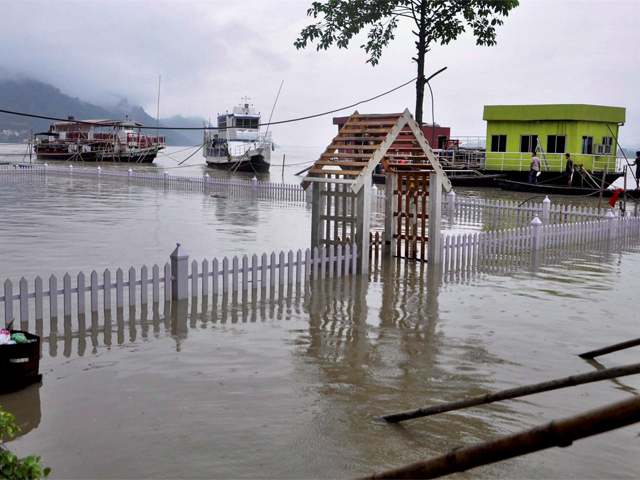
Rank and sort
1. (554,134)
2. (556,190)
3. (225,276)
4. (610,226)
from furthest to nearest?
(554,134) < (556,190) < (610,226) < (225,276)

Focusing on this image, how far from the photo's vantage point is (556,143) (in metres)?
39.8

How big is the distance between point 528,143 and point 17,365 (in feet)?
130

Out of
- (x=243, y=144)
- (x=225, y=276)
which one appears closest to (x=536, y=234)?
(x=225, y=276)

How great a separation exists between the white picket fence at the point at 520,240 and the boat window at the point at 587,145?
870 inches

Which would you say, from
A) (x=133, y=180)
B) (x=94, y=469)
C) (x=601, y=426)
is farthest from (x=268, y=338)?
(x=133, y=180)

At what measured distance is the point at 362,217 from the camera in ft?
39.3

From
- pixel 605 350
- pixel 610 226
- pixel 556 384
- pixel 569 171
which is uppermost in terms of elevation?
pixel 569 171

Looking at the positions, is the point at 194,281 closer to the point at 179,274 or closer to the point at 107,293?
the point at 179,274

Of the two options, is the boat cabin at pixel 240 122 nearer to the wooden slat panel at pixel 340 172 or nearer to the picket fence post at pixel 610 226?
the picket fence post at pixel 610 226

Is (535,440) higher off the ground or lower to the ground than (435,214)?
lower

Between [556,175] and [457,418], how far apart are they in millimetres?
35692

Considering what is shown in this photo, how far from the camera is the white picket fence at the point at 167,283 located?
7973mm

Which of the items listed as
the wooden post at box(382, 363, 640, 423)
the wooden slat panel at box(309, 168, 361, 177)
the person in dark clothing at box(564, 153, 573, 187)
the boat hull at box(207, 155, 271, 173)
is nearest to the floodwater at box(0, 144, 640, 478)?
the wooden post at box(382, 363, 640, 423)

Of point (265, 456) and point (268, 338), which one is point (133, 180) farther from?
point (265, 456)
